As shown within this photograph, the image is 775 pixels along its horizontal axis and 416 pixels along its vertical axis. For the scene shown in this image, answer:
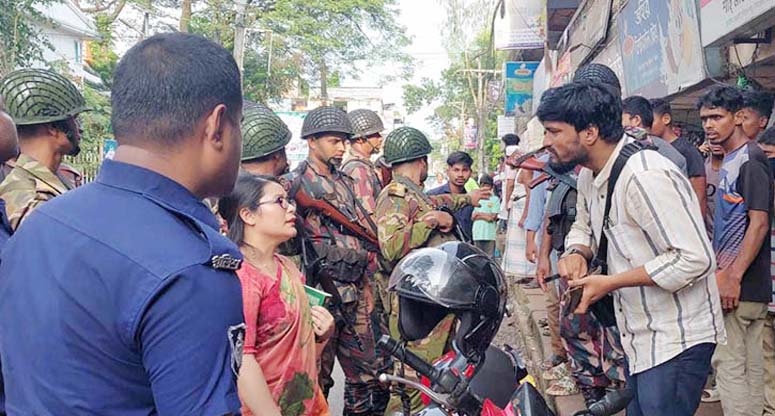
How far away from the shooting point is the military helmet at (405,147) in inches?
193

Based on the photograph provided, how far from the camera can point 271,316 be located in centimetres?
258

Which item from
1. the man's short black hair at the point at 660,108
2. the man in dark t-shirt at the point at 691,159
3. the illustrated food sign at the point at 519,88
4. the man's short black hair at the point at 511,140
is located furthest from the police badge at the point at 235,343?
the illustrated food sign at the point at 519,88

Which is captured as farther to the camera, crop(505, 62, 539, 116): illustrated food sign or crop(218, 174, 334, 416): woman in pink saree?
crop(505, 62, 539, 116): illustrated food sign

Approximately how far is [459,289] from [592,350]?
91.1 inches

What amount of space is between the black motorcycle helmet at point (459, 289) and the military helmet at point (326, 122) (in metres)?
2.30

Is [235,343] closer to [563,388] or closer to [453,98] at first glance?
[563,388]

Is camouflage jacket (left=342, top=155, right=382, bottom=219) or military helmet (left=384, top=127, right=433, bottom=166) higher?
military helmet (left=384, top=127, right=433, bottom=166)

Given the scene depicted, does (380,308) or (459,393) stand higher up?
(459,393)

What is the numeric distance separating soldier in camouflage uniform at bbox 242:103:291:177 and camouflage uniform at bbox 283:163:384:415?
413mm

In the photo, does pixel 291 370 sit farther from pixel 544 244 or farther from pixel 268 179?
pixel 544 244

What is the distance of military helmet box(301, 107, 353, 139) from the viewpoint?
4594mm

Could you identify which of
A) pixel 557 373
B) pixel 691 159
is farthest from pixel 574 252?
pixel 557 373

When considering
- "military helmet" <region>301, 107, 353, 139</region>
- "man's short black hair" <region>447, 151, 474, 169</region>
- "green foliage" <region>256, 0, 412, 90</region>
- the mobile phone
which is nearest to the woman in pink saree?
the mobile phone

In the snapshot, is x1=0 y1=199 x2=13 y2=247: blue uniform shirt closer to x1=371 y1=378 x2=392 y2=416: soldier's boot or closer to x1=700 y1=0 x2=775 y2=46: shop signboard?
x1=371 y1=378 x2=392 y2=416: soldier's boot
